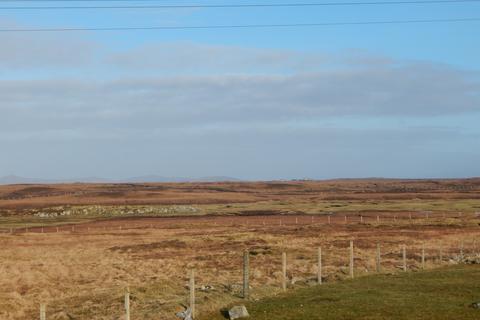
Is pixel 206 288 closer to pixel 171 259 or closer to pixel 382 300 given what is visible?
pixel 382 300

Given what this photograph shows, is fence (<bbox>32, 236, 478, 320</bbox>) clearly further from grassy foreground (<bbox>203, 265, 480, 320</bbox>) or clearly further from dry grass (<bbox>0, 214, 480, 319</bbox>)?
grassy foreground (<bbox>203, 265, 480, 320</bbox>)

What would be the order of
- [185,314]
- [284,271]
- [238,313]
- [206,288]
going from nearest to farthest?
1. [238,313]
2. [185,314]
3. [284,271]
4. [206,288]

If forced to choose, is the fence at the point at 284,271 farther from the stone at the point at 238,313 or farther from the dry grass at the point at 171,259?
the stone at the point at 238,313

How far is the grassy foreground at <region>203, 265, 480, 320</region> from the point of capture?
19.0 meters

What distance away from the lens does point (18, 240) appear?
63000 mm

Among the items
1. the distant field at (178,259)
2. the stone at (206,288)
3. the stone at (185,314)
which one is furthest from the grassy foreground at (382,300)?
the stone at (206,288)

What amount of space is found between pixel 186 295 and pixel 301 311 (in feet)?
22.7

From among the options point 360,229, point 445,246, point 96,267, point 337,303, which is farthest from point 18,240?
point 337,303

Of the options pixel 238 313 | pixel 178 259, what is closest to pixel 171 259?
pixel 178 259

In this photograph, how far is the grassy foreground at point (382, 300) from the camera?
19.0m

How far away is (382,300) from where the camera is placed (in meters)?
21.4

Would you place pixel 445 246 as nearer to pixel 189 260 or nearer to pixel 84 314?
pixel 189 260

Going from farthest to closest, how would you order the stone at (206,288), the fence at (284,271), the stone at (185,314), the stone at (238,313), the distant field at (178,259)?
1. the stone at (206,288)
2. the distant field at (178,259)
3. the stone at (185,314)
4. the stone at (238,313)
5. the fence at (284,271)

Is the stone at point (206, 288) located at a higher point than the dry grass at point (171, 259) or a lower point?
higher
